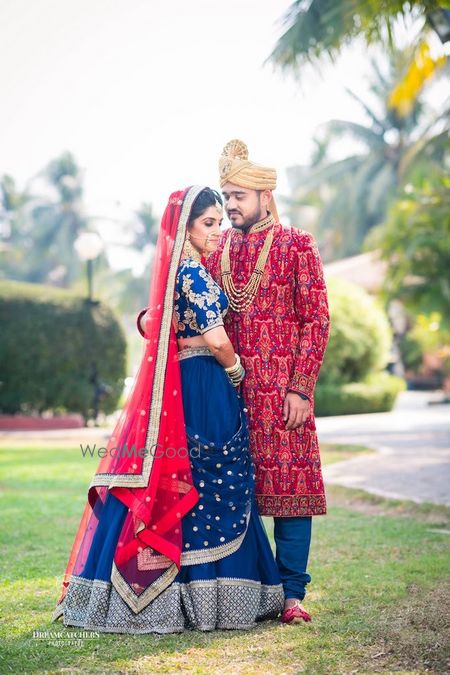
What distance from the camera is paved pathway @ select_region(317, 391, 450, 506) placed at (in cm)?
763

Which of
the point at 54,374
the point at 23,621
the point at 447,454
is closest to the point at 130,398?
the point at 23,621

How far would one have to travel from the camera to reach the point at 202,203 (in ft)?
12.3

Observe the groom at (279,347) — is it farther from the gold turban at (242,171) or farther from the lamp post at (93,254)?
the lamp post at (93,254)

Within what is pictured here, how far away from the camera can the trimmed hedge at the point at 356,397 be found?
744 inches

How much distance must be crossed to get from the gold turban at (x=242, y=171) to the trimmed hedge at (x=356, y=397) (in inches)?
596

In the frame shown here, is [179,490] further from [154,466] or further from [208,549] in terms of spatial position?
[208,549]

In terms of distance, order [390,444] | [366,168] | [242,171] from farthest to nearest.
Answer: [366,168] → [390,444] → [242,171]

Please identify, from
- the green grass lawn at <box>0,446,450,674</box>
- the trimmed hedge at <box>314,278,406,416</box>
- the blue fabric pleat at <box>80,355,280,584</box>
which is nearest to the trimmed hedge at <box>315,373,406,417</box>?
the trimmed hedge at <box>314,278,406,416</box>

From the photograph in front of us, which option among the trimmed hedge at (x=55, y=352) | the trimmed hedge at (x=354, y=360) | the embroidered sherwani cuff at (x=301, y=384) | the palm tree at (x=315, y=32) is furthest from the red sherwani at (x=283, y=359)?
the trimmed hedge at (x=354, y=360)

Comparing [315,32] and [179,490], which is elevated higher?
[315,32]

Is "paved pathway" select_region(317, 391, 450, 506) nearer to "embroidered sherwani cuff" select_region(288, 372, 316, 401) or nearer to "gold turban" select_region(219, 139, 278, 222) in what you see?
"embroidered sherwani cuff" select_region(288, 372, 316, 401)

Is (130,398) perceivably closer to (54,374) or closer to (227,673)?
(227,673)

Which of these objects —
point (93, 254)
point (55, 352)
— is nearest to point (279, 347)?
point (93, 254)

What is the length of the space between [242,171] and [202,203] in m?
0.25
